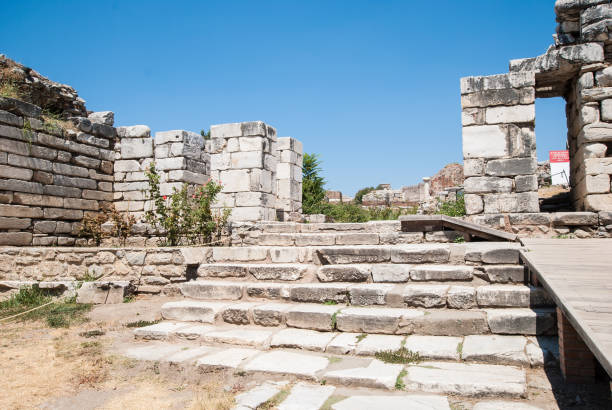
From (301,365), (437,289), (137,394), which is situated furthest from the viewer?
(437,289)

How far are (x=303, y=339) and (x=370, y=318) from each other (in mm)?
A: 678

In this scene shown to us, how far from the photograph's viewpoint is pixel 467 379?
3143mm

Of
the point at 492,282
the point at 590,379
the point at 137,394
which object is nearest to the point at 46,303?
the point at 137,394

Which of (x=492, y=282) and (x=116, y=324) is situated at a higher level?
(x=492, y=282)

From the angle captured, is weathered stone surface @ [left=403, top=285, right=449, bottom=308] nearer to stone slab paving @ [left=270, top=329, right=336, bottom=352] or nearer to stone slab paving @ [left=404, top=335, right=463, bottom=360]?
stone slab paving @ [left=404, top=335, right=463, bottom=360]

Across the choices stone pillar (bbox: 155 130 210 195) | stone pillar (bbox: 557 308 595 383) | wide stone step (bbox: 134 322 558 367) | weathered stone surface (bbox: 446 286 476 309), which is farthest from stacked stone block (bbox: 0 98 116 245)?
stone pillar (bbox: 557 308 595 383)

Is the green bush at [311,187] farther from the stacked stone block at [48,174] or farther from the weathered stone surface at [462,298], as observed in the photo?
the weathered stone surface at [462,298]

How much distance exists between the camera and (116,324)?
5.58 m

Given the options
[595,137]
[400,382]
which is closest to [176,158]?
[595,137]

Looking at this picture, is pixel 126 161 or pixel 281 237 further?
pixel 126 161

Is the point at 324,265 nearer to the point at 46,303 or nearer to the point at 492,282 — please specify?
Answer: the point at 492,282

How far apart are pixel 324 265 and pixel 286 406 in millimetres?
2816

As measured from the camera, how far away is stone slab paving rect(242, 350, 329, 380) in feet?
11.7

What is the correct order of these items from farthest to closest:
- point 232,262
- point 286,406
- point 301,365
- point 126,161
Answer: point 126,161 < point 232,262 < point 301,365 < point 286,406
